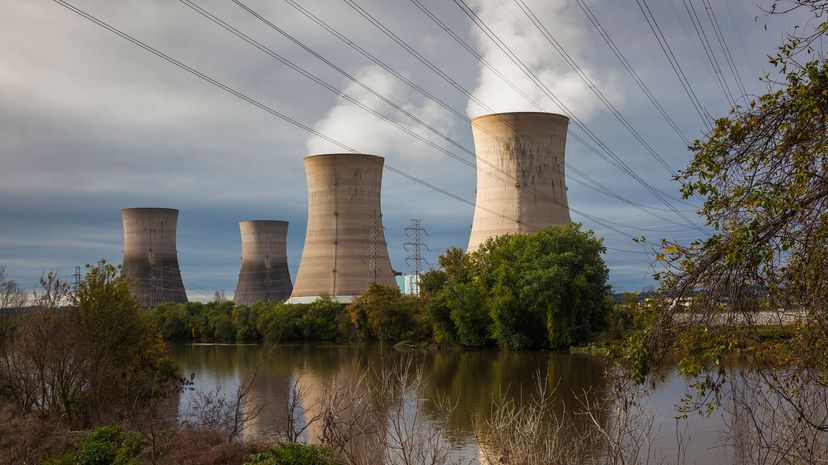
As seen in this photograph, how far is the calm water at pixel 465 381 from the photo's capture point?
1070 cm

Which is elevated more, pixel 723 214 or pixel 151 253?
pixel 151 253

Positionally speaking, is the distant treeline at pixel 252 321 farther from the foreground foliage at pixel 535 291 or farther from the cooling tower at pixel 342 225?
the foreground foliage at pixel 535 291

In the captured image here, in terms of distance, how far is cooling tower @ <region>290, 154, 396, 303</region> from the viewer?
3147 cm

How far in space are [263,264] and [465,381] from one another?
28193 millimetres

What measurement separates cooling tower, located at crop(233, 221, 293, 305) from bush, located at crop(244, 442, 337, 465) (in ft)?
123

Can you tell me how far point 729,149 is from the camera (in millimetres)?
4027

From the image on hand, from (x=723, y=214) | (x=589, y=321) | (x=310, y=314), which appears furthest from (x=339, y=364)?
(x=723, y=214)

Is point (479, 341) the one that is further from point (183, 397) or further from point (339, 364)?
point (183, 397)

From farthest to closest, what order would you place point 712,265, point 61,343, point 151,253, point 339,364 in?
point 151,253
point 339,364
point 61,343
point 712,265

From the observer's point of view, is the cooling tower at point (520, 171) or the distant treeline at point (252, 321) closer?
the cooling tower at point (520, 171)

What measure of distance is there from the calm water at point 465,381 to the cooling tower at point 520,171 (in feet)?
16.1

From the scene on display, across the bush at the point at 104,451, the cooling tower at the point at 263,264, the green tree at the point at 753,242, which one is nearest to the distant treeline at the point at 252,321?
the cooling tower at the point at 263,264

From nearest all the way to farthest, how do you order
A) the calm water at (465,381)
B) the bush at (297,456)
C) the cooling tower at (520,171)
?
the bush at (297,456), the calm water at (465,381), the cooling tower at (520,171)

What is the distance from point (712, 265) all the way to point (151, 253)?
1692 inches
